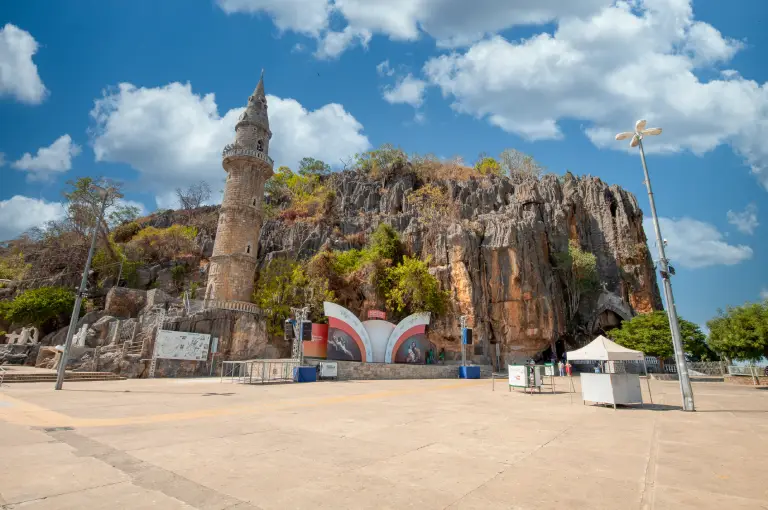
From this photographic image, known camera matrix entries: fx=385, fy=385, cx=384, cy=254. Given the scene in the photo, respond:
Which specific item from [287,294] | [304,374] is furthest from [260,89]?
[304,374]

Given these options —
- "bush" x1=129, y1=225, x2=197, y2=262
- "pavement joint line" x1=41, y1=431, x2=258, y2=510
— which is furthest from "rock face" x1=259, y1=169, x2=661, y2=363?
"pavement joint line" x1=41, y1=431, x2=258, y2=510

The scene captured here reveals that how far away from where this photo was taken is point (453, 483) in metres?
4.34

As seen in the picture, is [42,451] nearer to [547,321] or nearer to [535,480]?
[535,480]

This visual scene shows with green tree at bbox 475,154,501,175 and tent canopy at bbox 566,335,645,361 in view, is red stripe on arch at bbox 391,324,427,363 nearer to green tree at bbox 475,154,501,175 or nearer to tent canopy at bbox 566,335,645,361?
tent canopy at bbox 566,335,645,361

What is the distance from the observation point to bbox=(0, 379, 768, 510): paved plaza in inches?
150

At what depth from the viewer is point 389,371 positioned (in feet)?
84.0

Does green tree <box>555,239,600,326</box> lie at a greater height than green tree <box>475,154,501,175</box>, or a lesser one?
lesser

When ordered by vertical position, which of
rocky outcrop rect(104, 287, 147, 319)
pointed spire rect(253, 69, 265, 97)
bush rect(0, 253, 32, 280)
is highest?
pointed spire rect(253, 69, 265, 97)

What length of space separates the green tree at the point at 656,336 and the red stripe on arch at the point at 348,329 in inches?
881

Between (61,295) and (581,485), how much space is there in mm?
40976

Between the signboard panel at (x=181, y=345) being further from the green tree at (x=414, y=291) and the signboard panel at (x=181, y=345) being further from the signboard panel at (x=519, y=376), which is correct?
the signboard panel at (x=519, y=376)

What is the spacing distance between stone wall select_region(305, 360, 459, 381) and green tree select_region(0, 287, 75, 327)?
24072mm

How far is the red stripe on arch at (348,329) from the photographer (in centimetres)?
2588

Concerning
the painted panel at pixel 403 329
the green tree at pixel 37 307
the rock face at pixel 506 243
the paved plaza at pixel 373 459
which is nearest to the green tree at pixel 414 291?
the rock face at pixel 506 243
